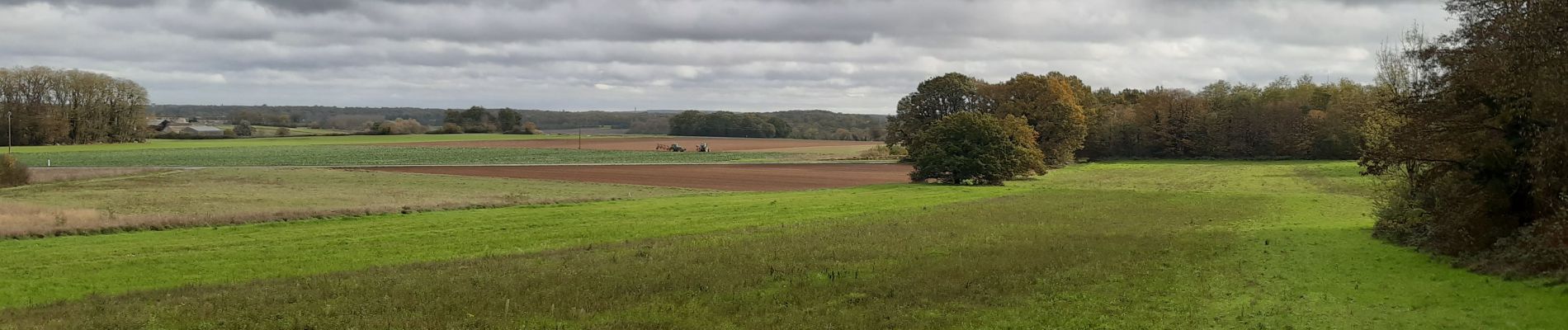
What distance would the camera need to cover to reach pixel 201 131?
541ft

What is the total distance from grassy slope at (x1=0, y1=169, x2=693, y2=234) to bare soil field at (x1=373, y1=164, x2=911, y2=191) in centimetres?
483

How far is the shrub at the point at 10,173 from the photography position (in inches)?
2115

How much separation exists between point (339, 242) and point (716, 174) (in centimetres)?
4943

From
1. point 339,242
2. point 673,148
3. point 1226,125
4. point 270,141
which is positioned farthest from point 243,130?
point 339,242

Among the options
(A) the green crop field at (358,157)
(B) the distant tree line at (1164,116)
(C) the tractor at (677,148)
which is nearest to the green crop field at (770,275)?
(B) the distant tree line at (1164,116)

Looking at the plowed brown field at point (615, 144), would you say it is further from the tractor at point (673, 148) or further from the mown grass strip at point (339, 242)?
the mown grass strip at point (339, 242)

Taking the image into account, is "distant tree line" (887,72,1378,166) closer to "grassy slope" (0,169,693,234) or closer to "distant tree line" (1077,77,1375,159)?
"distant tree line" (1077,77,1375,159)

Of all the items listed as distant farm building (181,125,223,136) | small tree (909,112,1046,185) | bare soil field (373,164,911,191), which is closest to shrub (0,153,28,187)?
bare soil field (373,164,911,191)

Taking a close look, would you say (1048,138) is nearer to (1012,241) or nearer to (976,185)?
(976,185)

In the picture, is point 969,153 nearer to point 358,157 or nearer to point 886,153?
point 886,153

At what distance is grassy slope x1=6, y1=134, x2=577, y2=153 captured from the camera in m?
120

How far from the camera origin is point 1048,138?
83750mm

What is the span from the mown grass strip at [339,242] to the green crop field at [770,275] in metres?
0.14

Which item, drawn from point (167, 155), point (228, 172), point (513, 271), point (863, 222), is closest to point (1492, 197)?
point (863, 222)
